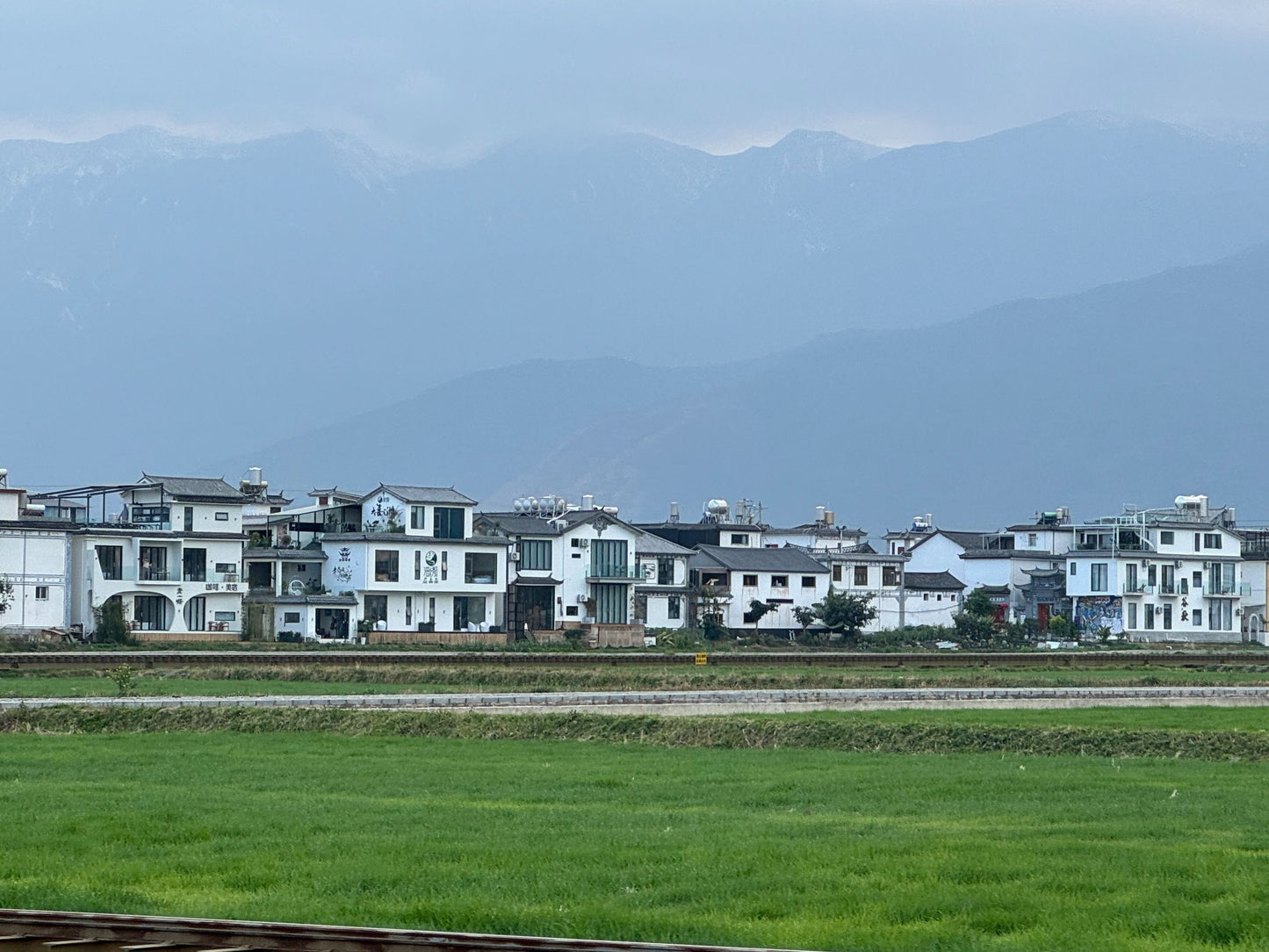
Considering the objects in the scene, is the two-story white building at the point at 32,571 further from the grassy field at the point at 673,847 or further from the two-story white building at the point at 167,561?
the grassy field at the point at 673,847

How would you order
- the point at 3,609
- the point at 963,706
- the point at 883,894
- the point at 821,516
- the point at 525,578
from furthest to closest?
the point at 821,516 < the point at 525,578 < the point at 3,609 < the point at 963,706 < the point at 883,894

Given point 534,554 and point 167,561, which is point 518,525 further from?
point 167,561

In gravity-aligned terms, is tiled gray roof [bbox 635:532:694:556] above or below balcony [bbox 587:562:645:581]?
above

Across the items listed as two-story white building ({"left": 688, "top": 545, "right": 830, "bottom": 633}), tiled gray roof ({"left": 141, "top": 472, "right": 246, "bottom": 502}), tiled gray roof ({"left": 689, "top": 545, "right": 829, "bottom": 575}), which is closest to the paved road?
tiled gray roof ({"left": 141, "top": 472, "right": 246, "bottom": 502})

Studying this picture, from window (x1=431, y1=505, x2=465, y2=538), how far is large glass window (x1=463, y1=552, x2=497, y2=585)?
119 centimetres

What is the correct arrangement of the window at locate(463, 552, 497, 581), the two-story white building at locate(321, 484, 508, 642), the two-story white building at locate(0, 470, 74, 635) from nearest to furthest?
the two-story white building at locate(0, 470, 74, 635)
the two-story white building at locate(321, 484, 508, 642)
the window at locate(463, 552, 497, 581)

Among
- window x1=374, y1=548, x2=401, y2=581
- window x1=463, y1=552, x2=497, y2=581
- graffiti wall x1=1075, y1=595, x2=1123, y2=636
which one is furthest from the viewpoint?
graffiti wall x1=1075, y1=595, x2=1123, y2=636

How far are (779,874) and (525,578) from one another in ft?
241

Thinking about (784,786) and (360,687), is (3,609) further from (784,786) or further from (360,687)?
(784,786)

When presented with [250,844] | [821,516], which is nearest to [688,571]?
[821,516]

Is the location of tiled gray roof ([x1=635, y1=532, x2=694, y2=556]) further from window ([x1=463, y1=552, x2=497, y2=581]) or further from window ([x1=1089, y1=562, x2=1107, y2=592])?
window ([x1=1089, y1=562, x2=1107, y2=592])

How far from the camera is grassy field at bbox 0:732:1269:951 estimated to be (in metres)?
14.8

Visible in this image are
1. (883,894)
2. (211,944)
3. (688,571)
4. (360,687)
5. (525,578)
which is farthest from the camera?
(688,571)

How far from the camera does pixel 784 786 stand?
25547 mm
